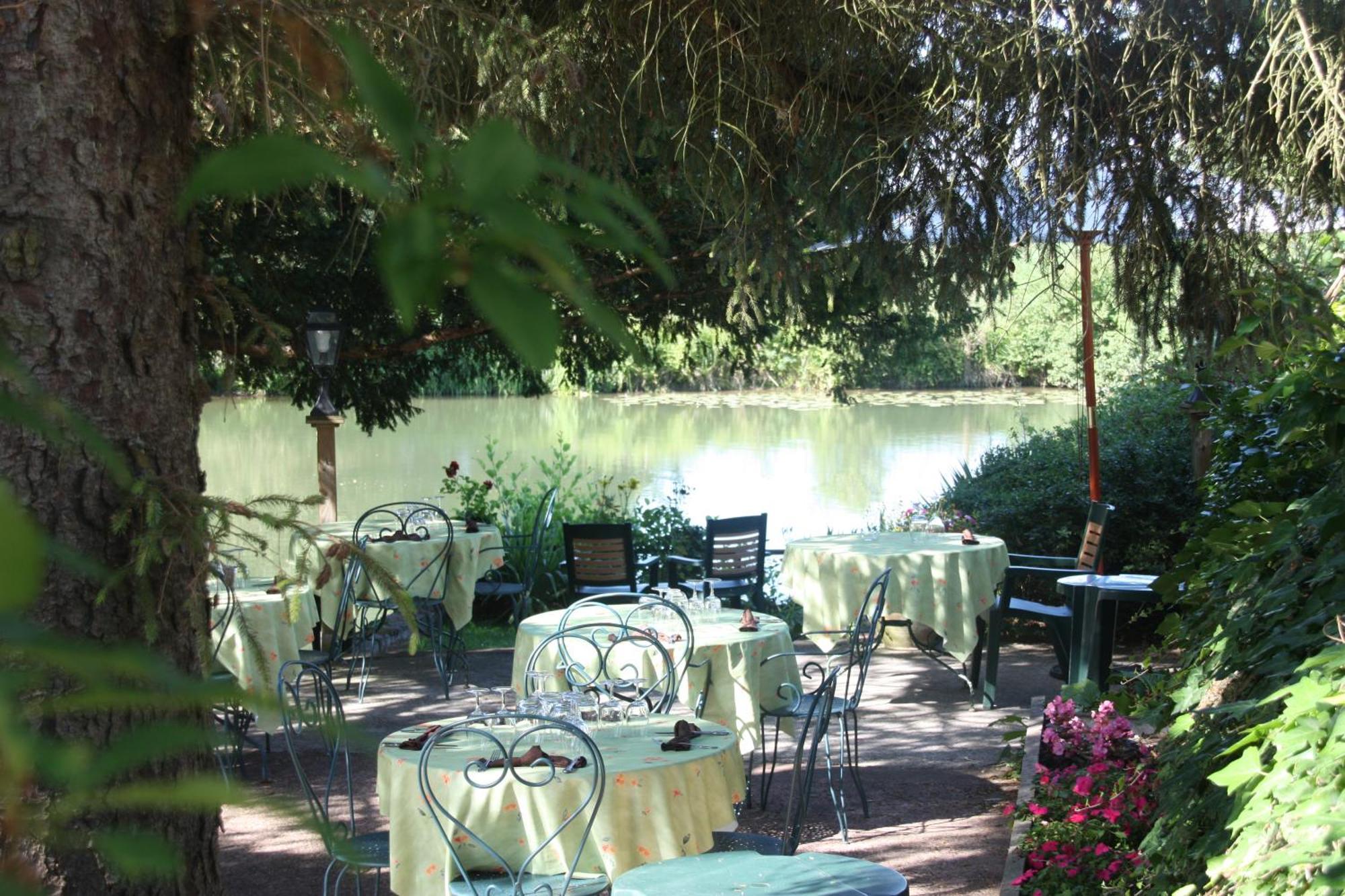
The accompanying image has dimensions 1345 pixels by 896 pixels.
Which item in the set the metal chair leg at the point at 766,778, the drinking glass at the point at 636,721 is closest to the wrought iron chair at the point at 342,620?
the metal chair leg at the point at 766,778

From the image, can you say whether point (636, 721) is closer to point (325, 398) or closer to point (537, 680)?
point (537, 680)

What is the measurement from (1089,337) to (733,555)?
379 centimetres

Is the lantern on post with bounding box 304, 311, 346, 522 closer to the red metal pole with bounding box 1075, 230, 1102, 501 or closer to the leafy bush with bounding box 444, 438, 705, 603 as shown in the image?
the leafy bush with bounding box 444, 438, 705, 603

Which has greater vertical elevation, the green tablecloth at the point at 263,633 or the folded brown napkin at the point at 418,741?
the folded brown napkin at the point at 418,741

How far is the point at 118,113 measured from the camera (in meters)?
1.70

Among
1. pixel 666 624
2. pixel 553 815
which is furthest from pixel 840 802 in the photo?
pixel 553 815

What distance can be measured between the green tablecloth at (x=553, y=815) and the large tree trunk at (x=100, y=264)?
1890 millimetres

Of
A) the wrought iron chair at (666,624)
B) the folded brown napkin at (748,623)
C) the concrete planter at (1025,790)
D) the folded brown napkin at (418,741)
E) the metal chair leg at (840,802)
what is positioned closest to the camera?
Result: the folded brown napkin at (418,741)

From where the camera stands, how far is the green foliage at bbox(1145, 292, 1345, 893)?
1.97m

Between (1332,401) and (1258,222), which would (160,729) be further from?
(1258,222)

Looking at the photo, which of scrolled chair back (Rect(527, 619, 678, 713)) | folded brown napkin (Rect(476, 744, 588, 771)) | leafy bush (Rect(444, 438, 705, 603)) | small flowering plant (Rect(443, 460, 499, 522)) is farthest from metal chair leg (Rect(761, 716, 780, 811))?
small flowering plant (Rect(443, 460, 499, 522))

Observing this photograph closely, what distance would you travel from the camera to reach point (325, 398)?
8.45 meters

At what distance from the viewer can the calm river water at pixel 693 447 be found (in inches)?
601

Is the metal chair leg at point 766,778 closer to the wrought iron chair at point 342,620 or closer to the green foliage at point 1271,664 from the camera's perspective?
the green foliage at point 1271,664
